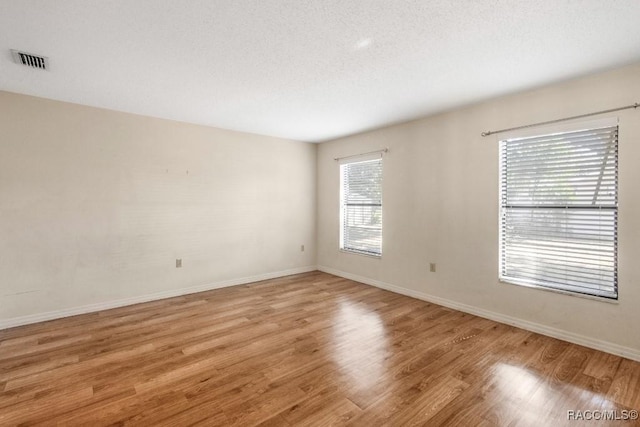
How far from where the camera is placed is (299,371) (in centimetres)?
227

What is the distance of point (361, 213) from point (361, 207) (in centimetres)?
10

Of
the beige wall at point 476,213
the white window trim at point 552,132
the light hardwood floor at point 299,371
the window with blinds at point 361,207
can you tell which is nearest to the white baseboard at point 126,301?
the light hardwood floor at point 299,371

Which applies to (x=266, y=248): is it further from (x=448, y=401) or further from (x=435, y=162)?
(x=448, y=401)

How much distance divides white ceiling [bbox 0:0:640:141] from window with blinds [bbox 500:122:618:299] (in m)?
0.65

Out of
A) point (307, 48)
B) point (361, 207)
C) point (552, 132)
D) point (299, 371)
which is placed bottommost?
point (299, 371)

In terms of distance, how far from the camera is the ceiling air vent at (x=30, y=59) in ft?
7.61

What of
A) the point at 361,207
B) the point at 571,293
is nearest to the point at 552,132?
the point at 571,293

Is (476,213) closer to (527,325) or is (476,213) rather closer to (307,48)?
(527,325)

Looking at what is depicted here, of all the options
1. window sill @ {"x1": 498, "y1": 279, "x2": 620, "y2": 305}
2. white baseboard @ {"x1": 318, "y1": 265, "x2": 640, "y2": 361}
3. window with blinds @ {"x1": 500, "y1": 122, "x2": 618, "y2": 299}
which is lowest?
white baseboard @ {"x1": 318, "y1": 265, "x2": 640, "y2": 361}

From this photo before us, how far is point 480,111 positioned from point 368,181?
1.89 meters

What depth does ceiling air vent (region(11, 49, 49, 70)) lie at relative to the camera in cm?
232

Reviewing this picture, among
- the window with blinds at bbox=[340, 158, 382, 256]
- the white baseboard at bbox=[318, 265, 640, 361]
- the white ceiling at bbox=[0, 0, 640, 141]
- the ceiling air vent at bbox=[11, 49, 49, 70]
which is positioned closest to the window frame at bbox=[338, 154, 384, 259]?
the window with blinds at bbox=[340, 158, 382, 256]

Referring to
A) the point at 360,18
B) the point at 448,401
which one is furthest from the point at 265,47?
the point at 448,401

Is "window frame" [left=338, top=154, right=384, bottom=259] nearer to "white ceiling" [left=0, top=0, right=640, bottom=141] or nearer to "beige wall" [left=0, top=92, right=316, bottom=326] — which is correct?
"beige wall" [left=0, top=92, right=316, bottom=326]
